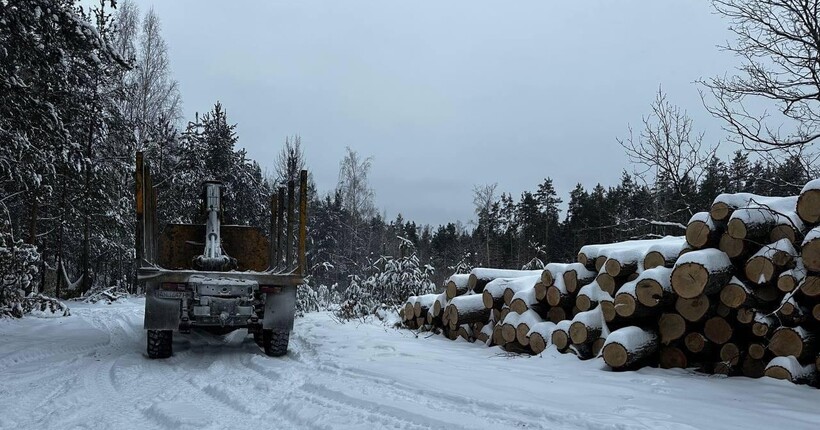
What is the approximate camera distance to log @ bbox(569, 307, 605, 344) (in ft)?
23.0

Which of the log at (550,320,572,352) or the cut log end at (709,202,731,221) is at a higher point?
the cut log end at (709,202,731,221)

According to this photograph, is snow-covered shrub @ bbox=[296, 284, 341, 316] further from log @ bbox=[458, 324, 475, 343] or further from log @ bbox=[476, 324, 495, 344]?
Answer: log @ bbox=[476, 324, 495, 344]

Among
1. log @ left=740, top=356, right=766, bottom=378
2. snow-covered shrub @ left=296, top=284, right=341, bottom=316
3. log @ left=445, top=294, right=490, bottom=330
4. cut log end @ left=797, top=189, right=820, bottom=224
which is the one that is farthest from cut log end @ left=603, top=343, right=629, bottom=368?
snow-covered shrub @ left=296, top=284, right=341, bottom=316

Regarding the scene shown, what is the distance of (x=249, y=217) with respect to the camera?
2014 cm

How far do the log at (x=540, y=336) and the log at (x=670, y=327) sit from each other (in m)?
1.75

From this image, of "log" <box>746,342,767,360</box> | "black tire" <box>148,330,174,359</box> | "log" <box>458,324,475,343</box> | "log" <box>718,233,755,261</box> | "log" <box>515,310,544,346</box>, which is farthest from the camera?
"log" <box>458,324,475,343</box>

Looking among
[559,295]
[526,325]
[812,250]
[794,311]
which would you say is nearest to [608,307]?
[559,295]

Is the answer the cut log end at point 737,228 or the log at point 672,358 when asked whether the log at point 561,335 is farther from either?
the cut log end at point 737,228

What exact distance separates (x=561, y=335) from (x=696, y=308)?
1.99 metres

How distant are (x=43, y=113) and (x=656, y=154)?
43.9ft

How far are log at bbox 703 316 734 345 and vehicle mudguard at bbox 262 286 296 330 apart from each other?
205 inches

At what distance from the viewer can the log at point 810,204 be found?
5.26 m

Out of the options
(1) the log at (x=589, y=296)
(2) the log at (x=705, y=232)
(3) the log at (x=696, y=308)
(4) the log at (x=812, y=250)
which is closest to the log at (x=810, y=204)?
(4) the log at (x=812, y=250)

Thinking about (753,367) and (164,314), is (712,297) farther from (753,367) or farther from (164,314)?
(164,314)
